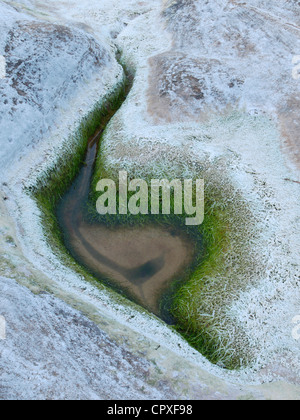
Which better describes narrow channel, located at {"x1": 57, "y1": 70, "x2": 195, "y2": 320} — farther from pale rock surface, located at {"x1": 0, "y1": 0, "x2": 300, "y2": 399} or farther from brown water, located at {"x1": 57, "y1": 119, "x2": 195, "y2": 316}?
pale rock surface, located at {"x1": 0, "y1": 0, "x2": 300, "y2": 399}

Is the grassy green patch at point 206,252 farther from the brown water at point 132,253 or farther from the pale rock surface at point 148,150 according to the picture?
the pale rock surface at point 148,150

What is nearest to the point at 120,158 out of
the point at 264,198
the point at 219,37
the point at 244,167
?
the point at 244,167

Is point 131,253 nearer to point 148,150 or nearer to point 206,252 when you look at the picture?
point 206,252

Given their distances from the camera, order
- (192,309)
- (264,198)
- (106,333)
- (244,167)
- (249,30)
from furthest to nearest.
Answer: (249,30) < (244,167) < (264,198) < (192,309) < (106,333)

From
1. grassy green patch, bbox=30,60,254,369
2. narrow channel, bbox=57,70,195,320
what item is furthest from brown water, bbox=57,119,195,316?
grassy green patch, bbox=30,60,254,369

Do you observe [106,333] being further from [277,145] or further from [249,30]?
[249,30]

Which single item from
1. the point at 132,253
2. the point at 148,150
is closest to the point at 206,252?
the point at 132,253

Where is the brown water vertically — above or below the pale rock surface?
below
